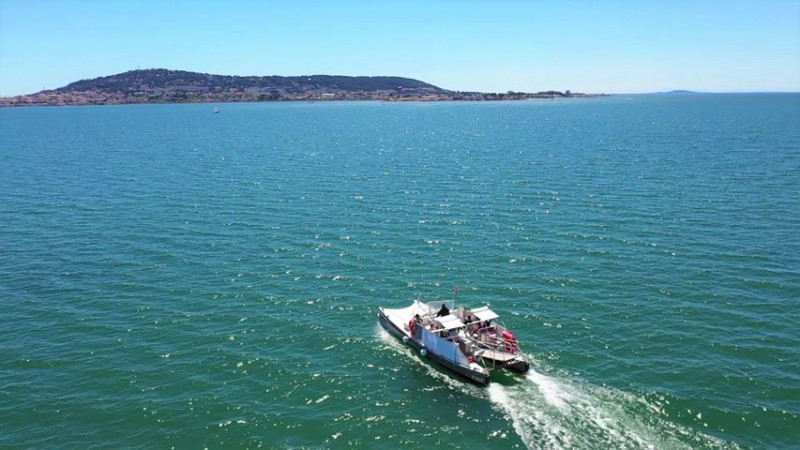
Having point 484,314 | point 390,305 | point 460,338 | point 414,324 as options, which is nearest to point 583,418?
point 460,338

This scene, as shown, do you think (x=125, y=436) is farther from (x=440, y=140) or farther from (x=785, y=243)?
(x=440, y=140)

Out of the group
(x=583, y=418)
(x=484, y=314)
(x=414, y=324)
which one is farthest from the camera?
(x=414, y=324)

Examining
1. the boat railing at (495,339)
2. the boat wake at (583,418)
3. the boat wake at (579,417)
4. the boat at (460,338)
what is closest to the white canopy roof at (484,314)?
the boat at (460,338)

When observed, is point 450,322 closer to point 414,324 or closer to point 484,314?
point 484,314

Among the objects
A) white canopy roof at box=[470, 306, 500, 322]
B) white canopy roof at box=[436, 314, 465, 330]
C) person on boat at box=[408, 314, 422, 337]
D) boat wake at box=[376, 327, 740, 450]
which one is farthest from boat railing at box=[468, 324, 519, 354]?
person on boat at box=[408, 314, 422, 337]

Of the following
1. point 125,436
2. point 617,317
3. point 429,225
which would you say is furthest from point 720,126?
point 125,436

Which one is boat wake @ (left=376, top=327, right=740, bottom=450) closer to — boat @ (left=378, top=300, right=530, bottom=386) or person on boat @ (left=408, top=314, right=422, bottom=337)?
boat @ (left=378, top=300, right=530, bottom=386)
